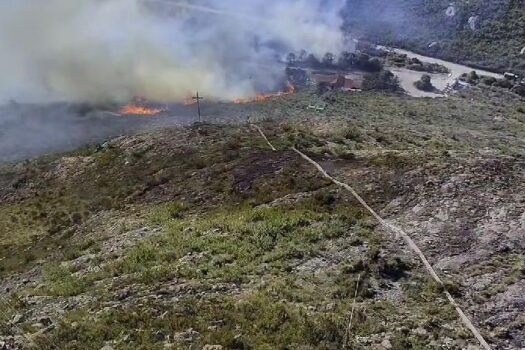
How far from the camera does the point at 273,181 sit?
113ft

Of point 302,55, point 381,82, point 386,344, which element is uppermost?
point 302,55

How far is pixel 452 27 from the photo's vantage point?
3959 inches

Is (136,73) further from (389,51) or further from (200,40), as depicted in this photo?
(389,51)

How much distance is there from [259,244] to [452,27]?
8552 centimetres

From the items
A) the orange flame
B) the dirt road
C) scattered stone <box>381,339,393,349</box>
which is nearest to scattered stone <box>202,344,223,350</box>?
scattered stone <box>381,339,393,349</box>

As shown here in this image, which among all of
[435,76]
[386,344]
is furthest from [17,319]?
[435,76]

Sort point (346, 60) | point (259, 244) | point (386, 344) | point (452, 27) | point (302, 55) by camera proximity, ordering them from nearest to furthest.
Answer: point (386, 344) → point (259, 244) → point (302, 55) → point (346, 60) → point (452, 27)

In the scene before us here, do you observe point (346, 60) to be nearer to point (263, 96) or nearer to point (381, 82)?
point (381, 82)

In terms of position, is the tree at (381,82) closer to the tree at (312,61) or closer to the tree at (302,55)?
the tree at (312,61)

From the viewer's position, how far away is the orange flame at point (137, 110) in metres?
59.6

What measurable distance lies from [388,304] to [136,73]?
5220 cm

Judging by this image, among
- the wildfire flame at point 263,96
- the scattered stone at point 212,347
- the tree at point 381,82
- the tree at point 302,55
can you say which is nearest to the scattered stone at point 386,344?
the scattered stone at point 212,347

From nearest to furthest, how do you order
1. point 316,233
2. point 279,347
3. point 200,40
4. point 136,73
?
point 279,347, point 316,233, point 136,73, point 200,40

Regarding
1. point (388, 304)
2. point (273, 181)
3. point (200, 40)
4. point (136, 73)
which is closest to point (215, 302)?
point (388, 304)
